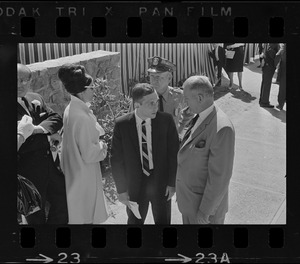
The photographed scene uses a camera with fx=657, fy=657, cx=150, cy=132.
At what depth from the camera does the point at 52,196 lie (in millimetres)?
6273

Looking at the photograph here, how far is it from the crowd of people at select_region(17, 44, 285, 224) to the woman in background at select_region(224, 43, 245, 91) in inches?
1.4

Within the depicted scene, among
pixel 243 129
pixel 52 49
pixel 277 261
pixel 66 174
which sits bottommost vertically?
pixel 277 261

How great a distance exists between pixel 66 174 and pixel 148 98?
3.48ft

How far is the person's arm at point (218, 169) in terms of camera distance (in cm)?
597

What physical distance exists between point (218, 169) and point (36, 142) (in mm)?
1715

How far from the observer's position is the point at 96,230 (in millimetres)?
6207

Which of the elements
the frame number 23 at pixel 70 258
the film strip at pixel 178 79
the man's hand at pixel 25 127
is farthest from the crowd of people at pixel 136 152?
the frame number 23 at pixel 70 258

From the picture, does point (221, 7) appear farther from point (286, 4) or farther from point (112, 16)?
point (112, 16)

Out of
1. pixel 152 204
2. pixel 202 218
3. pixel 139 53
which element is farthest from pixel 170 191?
pixel 139 53

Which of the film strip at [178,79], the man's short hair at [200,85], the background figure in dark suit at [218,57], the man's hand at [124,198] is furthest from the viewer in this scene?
the background figure in dark suit at [218,57]

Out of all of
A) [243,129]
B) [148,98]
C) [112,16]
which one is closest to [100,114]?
[148,98]

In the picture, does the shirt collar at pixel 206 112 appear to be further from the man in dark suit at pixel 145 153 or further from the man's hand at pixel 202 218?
the man's hand at pixel 202 218

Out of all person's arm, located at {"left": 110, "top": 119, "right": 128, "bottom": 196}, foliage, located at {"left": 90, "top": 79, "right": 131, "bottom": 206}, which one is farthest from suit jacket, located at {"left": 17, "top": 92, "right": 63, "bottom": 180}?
person's arm, located at {"left": 110, "top": 119, "right": 128, "bottom": 196}

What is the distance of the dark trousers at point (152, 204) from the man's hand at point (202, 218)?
29 cm
